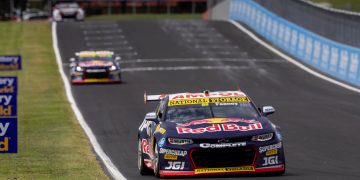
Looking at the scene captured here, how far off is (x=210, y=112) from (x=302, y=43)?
100 feet

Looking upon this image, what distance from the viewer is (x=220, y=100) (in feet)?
50.3

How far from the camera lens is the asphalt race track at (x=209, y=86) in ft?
59.3

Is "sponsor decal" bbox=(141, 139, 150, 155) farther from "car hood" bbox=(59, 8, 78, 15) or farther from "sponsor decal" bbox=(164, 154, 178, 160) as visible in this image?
"car hood" bbox=(59, 8, 78, 15)

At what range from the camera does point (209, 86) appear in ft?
121

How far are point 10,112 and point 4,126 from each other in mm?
1162

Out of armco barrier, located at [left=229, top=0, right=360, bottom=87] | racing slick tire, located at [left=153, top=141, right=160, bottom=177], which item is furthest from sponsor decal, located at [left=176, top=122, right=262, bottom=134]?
armco barrier, located at [left=229, top=0, right=360, bottom=87]

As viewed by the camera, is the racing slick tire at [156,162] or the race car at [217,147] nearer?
the race car at [217,147]

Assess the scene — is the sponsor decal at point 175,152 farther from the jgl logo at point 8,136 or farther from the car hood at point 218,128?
the jgl logo at point 8,136

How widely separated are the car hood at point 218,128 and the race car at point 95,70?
24104 millimetres

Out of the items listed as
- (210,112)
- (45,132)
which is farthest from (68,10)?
(210,112)

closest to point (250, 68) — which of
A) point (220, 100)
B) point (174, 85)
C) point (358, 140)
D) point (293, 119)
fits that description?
point (174, 85)

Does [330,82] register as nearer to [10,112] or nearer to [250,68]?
[250,68]

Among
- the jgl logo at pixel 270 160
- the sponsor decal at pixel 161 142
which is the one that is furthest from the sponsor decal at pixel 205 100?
the jgl logo at pixel 270 160

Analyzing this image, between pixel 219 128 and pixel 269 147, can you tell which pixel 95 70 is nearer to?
pixel 219 128
